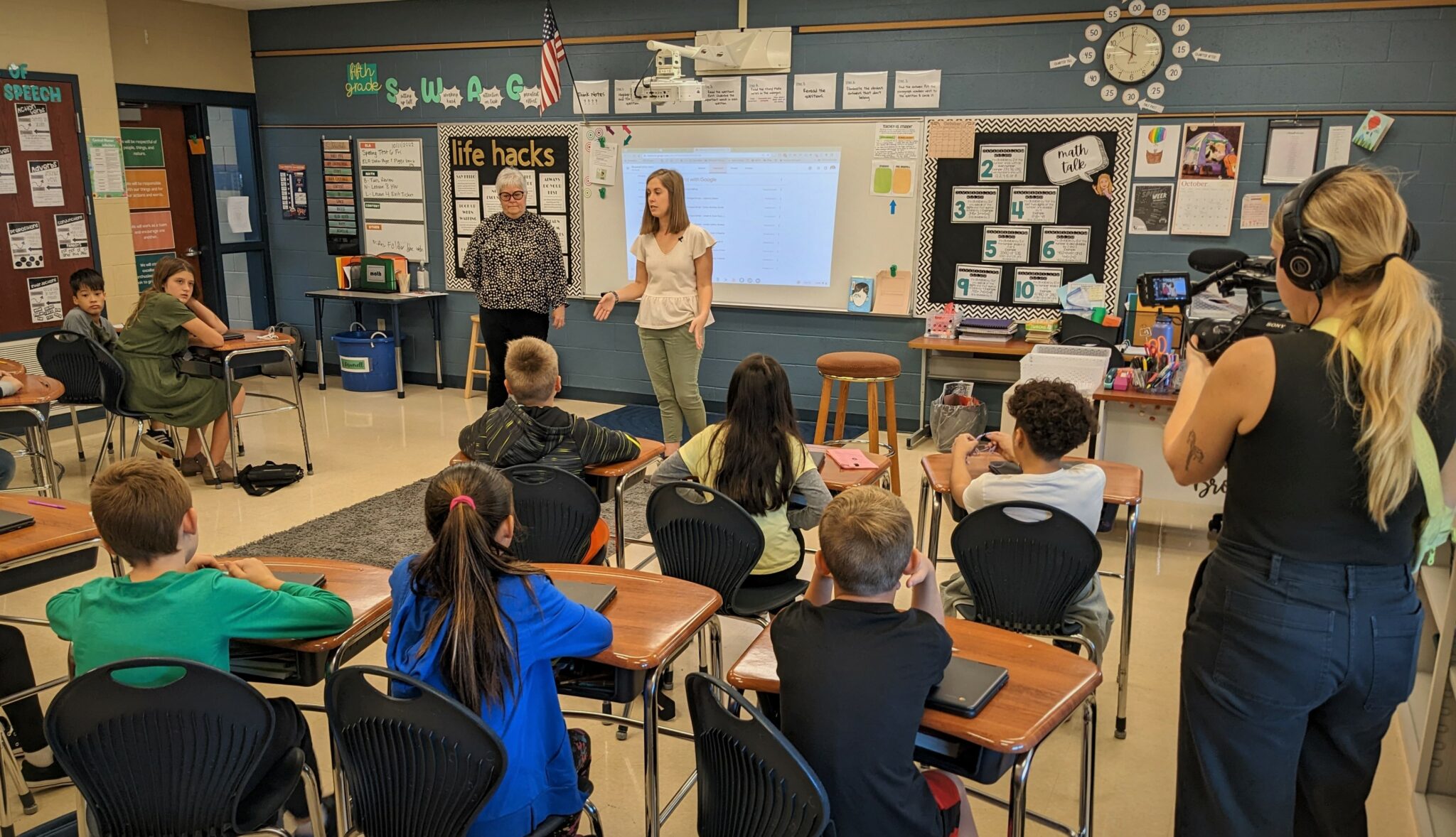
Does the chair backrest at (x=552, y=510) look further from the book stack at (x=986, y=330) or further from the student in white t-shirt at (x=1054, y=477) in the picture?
the book stack at (x=986, y=330)

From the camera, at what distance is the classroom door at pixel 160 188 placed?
710 centimetres

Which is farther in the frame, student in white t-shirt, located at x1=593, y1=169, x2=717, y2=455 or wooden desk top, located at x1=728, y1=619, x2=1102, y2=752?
student in white t-shirt, located at x1=593, y1=169, x2=717, y2=455

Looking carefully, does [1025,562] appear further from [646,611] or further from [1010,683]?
[646,611]

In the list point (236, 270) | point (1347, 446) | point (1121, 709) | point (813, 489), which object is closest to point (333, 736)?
point (813, 489)

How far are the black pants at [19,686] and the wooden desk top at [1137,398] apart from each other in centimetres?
379

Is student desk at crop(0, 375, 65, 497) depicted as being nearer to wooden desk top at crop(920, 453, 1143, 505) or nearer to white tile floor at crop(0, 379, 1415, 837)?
white tile floor at crop(0, 379, 1415, 837)

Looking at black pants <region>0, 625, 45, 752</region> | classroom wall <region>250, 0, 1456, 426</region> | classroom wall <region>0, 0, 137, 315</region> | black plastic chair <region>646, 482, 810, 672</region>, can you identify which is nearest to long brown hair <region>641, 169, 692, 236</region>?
classroom wall <region>250, 0, 1456, 426</region>

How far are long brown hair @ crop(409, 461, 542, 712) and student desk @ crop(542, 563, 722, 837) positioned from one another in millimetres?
248

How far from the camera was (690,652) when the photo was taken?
3346mm

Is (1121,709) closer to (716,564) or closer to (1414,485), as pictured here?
(716,564)

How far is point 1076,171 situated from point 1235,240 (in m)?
0.90

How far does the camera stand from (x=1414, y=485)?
4.82 feet

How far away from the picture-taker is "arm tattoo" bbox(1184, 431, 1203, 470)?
1.61m

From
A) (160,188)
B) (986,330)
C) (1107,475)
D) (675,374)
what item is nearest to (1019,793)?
(1107,475)
